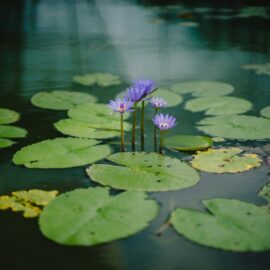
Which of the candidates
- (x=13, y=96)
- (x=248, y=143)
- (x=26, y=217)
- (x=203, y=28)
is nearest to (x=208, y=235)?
(x=26, y=217)

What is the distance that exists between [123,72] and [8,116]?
983 millimetres

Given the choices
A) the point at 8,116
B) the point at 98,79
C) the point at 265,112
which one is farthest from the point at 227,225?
the point at 98,79

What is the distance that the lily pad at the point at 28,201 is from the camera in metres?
1.05

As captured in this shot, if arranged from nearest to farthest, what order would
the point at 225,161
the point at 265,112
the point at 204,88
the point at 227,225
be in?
the point at 227,225 → the point at 225,161 → the point at 265,112 → the point at 204,88

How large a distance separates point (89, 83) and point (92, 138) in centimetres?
85

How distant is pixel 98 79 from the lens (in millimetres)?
2344

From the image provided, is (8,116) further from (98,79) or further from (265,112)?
(265,112)

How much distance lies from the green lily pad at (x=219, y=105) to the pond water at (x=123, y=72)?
0.13ft

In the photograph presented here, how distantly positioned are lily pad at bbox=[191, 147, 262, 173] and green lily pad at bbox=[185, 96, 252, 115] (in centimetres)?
40

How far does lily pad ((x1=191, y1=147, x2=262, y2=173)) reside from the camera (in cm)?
126

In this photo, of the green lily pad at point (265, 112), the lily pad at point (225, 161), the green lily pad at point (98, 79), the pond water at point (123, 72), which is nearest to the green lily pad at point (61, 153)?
the pond water at point (123, 72)

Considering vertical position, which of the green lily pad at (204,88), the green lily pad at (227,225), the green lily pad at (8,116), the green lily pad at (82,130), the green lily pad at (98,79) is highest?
the green lily pad at (98,79)

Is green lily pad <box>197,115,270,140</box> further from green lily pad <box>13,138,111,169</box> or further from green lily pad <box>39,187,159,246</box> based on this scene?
green lily pad <box>39,187,159,246</box>

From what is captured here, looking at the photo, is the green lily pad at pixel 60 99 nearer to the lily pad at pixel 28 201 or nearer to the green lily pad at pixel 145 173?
the green lily pad at pixel 145 173
